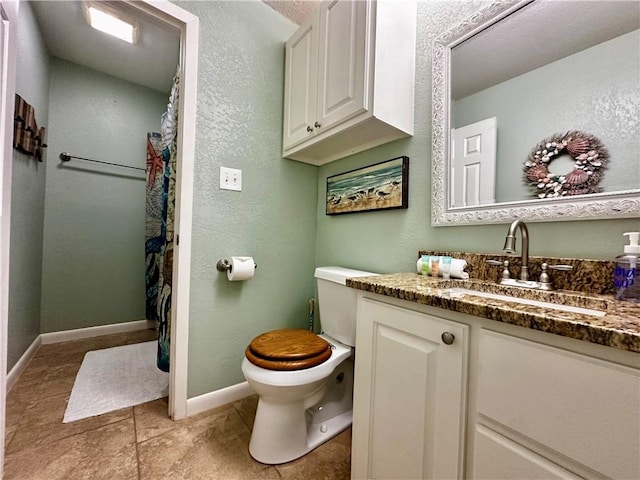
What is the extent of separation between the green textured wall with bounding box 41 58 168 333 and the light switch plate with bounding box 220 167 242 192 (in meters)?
1.66

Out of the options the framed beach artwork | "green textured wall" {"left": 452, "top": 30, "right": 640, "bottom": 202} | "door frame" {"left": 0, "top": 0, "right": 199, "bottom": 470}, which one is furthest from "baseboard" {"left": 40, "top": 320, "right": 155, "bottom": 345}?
"green textured wall" {"left": 452, "top": 30, "right": 640, "bottom": 202}

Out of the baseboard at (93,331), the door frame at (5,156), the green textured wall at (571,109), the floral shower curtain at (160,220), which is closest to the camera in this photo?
the green textured wall at (571,109)

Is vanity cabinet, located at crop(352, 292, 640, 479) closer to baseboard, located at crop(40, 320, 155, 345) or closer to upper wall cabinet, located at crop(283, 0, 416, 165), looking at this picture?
upper wall cabinet, located at crop(283, 0, 416, 165)

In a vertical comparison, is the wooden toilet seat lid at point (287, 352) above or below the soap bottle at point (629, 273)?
below

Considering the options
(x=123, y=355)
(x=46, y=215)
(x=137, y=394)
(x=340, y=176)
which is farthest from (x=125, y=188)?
(x=340, y=176)

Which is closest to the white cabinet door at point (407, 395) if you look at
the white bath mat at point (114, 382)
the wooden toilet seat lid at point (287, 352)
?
the wooden toilet seat lid at point (287, 352)

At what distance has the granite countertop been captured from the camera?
1.38ft

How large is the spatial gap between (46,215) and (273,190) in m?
2.00

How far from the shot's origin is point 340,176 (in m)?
1.58

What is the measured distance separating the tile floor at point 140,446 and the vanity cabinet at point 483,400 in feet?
1.26

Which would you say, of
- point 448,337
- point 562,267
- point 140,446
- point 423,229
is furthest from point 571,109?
point 140,446

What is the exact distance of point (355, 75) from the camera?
1.13 metres

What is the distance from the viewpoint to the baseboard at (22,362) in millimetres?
1508

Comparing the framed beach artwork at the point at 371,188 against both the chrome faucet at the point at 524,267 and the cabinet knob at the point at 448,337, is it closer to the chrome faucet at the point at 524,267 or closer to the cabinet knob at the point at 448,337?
the chrome faucet at the point at 524,267
